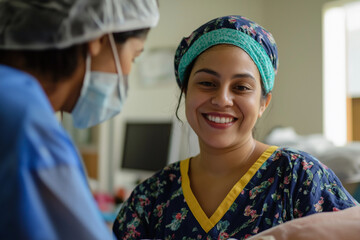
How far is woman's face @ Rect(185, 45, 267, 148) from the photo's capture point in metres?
1.19

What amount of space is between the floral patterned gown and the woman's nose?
0.21 m

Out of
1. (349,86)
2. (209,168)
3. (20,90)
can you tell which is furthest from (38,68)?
(349,86)

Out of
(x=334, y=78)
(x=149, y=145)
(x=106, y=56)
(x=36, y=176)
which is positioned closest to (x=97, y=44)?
(x=106, y=56)

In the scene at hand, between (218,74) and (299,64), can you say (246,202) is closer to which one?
(218,74)

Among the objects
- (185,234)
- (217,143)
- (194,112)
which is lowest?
(185,234)

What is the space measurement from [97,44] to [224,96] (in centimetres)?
48

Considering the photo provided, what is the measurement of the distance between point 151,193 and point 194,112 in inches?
12.9

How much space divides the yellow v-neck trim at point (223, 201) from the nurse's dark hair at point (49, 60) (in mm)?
616

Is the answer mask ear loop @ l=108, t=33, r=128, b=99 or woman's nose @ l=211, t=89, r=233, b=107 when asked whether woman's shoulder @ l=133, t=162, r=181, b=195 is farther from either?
mask ear loop @ l=108, t=33, r=128, b=99

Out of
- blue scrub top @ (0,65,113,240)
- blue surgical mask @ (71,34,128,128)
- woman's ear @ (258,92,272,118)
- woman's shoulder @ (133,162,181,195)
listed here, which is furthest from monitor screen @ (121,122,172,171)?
blue scrub top @ (0,65,113,240)

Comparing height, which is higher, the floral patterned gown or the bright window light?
the bright window light

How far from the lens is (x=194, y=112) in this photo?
1271mm

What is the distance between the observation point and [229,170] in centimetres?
127

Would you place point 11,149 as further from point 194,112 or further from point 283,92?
point 283,92
